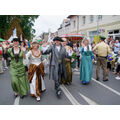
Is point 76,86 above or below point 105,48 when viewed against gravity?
below

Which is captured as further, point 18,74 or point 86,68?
point 86,68

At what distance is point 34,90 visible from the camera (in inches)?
151

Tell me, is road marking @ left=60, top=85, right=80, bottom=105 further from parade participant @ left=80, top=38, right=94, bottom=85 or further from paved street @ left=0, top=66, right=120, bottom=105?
parade participant @ left=80, top=38, right=94, bottom=85

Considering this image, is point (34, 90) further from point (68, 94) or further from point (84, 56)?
point (84, 56)

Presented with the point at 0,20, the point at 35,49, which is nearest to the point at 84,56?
the point at 35,49

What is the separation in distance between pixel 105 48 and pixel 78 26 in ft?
70.2

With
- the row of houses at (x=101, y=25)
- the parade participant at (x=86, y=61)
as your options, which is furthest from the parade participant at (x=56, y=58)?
the row of houses at (x=101, y=25)

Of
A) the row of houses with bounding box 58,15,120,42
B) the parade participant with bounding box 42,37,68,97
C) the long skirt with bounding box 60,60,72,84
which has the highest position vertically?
the row of houses with bounding box 58,15,120,42

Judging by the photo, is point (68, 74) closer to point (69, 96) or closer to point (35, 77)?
point (69, 96)

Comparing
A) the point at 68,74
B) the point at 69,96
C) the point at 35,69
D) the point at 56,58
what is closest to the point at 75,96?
the point at 69,96

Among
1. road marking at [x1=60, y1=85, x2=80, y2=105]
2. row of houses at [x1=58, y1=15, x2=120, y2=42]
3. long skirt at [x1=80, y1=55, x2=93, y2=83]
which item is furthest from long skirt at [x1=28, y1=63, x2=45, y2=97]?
row of houses at [x1=58, y1=15, x2=120, y2=42]

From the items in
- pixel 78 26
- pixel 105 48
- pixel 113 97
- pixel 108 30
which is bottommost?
pixel 113 97

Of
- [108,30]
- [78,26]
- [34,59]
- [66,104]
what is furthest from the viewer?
[78,26]

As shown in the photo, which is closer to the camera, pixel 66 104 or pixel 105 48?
pixel 66 104
